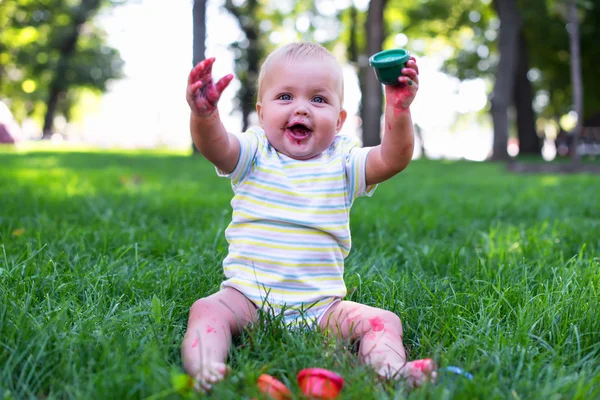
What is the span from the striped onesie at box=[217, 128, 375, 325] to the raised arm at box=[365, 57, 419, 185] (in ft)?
0.35

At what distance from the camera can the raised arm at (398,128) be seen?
5.79ft

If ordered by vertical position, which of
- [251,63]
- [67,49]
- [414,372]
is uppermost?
[67,49]

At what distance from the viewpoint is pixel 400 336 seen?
5.79 ft

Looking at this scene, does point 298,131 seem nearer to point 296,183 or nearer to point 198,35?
point 296,183

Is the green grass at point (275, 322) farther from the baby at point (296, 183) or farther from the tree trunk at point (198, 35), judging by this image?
the tree trunk at point (198, 35)

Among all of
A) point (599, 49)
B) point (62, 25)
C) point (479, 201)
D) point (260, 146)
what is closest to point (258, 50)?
point (62, 25)

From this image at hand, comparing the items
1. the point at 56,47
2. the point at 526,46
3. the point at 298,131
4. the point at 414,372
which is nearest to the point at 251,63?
the point at 56,47

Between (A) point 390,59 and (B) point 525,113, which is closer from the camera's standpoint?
(A) point 390,59

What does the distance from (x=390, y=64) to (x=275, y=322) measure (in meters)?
0.87

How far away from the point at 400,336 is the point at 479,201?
140 inches

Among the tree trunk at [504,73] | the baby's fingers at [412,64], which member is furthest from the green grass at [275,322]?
the tree trunk at [504,73]

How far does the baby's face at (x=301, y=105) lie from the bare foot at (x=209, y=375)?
0.86 metres

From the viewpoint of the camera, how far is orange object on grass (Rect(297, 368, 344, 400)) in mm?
1317

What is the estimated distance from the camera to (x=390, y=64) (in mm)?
1721
